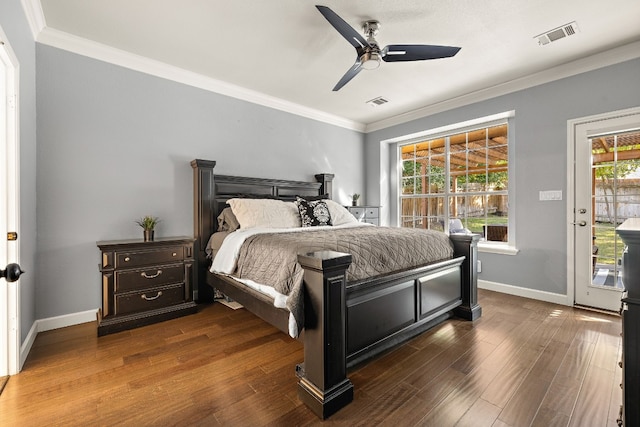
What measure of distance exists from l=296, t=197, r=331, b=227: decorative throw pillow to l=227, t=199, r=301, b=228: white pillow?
8 cm

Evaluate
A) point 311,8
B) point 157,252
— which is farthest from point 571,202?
point 157,252

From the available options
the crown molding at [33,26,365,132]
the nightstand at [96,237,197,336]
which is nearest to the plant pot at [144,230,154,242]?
the nightstand at [96,237,197,336]

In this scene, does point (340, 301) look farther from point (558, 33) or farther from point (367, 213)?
point (367, 213)

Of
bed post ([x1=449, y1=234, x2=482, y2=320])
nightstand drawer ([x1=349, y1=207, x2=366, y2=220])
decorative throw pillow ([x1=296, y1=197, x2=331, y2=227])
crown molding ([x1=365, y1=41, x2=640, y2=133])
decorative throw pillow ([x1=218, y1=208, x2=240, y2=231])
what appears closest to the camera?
bed post ([x1=449, y1=234, x2=482, y2=320])

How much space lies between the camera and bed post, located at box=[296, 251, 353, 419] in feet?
4.82

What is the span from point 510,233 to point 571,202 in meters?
0.78

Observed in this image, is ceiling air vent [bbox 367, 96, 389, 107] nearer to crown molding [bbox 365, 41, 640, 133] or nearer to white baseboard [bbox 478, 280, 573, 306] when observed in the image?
crown molding [bbox 365, 41, 640, 133]

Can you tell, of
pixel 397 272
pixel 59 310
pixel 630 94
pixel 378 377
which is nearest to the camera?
pixel 378 377

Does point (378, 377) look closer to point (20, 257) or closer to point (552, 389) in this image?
point (552, 389)

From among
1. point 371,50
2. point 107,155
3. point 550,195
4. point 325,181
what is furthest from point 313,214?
point 550,195

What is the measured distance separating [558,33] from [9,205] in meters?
4.40

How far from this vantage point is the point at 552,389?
1.67 metres

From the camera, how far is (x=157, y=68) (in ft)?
10.1

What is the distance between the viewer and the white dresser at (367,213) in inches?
185
